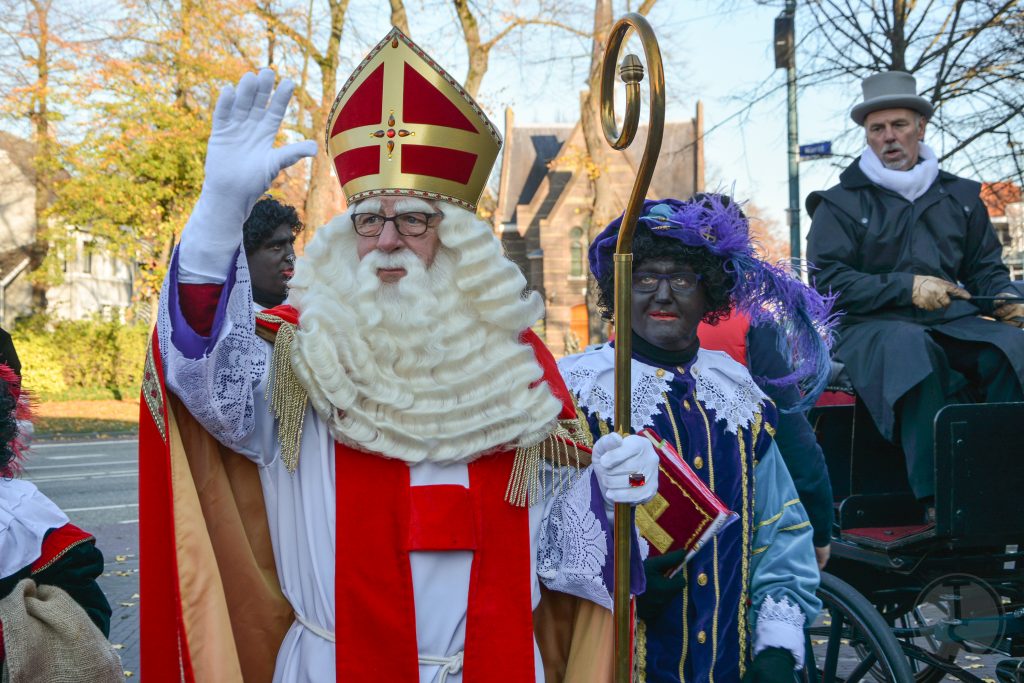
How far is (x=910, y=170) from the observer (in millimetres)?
4570

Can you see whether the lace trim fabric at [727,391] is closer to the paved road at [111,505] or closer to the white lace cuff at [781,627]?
→ the white lace cuff at [781,627]

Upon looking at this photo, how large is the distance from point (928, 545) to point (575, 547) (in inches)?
98.1

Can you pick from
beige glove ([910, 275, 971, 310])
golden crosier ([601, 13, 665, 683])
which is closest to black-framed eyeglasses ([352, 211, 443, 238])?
golden crosier ([601, 13, 665, 683])

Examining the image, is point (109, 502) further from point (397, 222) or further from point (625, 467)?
point (625, 467)

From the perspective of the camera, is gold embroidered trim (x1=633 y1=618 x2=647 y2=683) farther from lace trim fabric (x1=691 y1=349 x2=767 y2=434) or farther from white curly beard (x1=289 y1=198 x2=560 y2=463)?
white curly beard (x1=289 y1=198 x2=560 y2=463)

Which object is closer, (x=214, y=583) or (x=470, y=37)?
(x=214, y=583)

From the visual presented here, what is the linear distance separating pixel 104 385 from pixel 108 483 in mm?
12164

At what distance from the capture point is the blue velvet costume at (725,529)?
262 centimetres

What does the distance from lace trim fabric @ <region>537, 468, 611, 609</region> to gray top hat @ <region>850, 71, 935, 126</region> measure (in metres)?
3.07

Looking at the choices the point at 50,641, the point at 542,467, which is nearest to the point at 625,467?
the point at 542,467

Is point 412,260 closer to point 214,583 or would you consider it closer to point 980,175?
point 214,583

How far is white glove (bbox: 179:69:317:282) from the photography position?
6.00 feet

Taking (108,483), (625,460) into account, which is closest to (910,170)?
(625,460)

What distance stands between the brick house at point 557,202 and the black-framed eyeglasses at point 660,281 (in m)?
30.7
